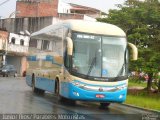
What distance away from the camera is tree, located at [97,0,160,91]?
3130 cm

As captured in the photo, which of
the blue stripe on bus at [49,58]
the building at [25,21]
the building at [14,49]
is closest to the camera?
the blue stripe on bus at [49,58]

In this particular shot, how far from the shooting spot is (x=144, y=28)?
32.2 m

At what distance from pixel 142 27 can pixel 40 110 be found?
55.6ft

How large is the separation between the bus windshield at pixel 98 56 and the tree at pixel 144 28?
10733 mm

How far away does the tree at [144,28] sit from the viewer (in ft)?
103

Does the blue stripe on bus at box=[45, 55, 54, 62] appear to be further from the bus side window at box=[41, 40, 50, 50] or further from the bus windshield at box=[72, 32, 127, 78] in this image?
the bus windshield at box=[72, 32, 127, 78]

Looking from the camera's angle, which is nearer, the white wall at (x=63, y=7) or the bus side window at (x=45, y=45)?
the bus side window at (x=45, y=45)

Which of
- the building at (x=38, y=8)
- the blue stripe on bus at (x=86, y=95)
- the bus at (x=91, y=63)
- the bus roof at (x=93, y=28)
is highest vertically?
the building at (x=38, y=8)

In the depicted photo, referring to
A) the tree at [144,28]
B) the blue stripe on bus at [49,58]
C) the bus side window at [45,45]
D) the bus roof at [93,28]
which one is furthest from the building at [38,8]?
the bus roof at [93,28]

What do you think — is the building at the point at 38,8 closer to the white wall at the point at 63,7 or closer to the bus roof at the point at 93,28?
the white wall at the point at 63,7

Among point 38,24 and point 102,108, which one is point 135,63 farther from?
point 38,24

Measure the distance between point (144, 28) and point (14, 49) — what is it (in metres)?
44.8

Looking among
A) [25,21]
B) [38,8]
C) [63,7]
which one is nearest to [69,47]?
[25,21]

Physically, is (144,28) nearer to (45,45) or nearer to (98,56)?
(45,45)
